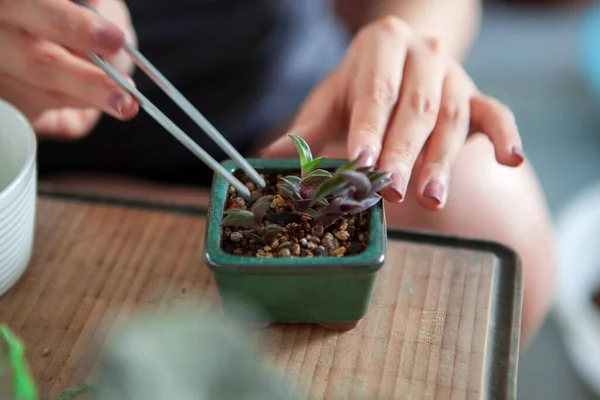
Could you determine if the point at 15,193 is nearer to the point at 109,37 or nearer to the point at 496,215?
the point at 109,37

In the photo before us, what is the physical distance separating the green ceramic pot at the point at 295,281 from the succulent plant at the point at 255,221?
0.01 m

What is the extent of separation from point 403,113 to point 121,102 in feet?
0.88

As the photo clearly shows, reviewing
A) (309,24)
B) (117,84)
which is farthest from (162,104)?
(117,84)

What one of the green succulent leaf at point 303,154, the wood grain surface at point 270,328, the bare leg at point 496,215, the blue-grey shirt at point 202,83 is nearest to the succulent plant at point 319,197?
the green succulent leaf at point 303,154

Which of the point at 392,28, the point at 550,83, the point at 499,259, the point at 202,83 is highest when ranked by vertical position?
the point at 392,28

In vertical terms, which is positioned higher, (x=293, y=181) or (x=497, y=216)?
(x=293, y=181)

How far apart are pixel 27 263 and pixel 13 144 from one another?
116 mm

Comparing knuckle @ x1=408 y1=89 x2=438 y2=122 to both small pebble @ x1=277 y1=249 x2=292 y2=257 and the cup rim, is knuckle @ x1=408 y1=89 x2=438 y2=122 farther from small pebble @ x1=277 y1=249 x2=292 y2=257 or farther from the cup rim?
the cup rim

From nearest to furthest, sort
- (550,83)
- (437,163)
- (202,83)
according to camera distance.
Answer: (437,163) < (202,83) < (550,83)

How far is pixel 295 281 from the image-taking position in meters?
0.58

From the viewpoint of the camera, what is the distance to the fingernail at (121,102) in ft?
2.24

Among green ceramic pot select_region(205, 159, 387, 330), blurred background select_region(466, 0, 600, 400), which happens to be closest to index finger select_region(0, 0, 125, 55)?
green ceramic pot select_region(205, 159, 387, 330)

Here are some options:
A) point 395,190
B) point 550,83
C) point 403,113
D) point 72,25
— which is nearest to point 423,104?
point 403,113

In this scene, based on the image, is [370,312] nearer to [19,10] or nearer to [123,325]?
[123,325]
